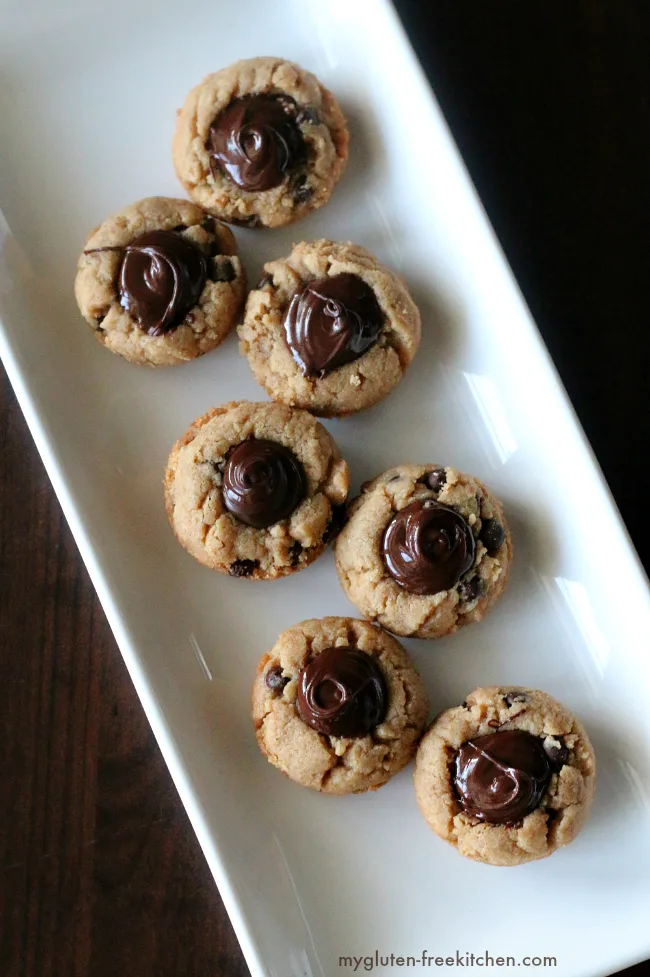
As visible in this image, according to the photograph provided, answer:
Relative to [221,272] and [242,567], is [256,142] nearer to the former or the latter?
[221,272]

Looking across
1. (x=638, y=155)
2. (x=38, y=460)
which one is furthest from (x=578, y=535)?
(x=38, y=460)

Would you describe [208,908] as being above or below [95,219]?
below

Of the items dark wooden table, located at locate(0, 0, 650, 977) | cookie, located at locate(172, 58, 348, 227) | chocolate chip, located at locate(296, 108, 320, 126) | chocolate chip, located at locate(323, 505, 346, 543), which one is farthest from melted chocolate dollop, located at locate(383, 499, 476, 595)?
chocolate chip, located at locate(296, 108, 320, 126)

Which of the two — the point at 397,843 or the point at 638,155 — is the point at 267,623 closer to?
the point at 397,843

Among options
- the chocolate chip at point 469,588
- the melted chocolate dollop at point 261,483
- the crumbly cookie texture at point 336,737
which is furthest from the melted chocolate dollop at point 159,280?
the chocolate chip at point 469,588

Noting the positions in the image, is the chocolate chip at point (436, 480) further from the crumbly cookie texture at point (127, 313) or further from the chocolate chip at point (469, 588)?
the crumbly cookie texture at point (127, 313)

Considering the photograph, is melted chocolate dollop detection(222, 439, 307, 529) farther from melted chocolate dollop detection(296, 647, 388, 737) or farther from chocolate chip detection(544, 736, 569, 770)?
chocolate chip detection(544, 736, 569, 770)

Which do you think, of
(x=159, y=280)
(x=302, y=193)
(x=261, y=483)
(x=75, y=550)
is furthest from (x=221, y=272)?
(x=75, y=550)
